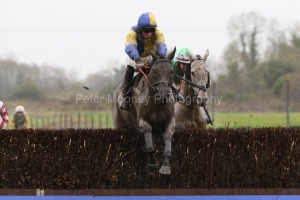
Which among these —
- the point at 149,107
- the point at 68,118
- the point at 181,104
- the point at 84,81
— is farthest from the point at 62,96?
the point at 149,107

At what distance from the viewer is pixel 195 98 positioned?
9.92 m

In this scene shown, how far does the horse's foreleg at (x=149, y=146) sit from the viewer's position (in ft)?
26.8

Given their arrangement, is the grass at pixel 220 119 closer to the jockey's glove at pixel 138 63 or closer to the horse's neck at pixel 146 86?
the horse's neck at pixel 146 86

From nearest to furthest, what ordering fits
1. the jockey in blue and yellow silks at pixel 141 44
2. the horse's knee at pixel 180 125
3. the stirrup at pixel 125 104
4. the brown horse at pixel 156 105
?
the brown horse at pixel 156 105 → the jockey in blue and yellow silks at pixel 141 44 → the stirrup at pixel 125 104 → the horse's knee at pixel 180 125

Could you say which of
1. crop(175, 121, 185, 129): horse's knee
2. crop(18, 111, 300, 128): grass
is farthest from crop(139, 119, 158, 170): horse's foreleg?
crop(18, 111, 300, 128): grass

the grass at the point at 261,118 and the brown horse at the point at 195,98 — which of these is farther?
the grass at the point at 261,118

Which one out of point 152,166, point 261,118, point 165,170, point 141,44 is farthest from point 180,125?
point 261,118

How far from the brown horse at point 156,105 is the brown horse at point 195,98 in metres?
1.12

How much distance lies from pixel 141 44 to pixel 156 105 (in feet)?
3.64

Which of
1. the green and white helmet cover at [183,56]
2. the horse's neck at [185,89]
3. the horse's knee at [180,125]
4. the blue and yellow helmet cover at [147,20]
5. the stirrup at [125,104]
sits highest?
the blue and yellow helmet cover at [147,20]

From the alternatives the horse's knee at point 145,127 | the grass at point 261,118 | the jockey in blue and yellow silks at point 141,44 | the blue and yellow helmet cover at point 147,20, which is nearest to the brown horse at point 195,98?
the jockey in blue and yellow silks at point 141,44

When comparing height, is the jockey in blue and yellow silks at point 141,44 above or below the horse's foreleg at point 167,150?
above

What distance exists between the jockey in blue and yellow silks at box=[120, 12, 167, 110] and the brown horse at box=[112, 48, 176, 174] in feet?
0.84

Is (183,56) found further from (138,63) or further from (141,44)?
(138,63)
